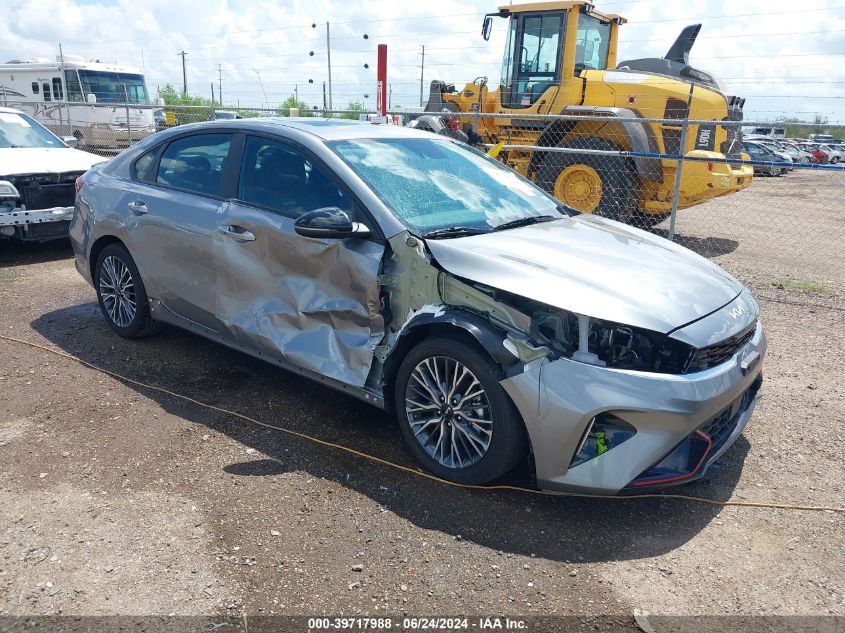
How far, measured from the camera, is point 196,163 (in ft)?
15.4

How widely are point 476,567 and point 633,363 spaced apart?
1.11m

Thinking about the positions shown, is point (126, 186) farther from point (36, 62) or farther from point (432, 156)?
point (36, 62)

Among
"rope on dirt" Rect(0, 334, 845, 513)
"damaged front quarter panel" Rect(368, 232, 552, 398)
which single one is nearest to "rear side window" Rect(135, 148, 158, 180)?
"rope on dirt" Rect(0, 334, 845, 513)

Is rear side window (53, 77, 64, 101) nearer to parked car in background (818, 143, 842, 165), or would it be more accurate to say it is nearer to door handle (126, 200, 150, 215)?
door handle (126, 200, 150, 215)

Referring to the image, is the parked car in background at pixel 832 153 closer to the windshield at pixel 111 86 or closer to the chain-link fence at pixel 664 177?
the chain-link fence at pixel 664 177

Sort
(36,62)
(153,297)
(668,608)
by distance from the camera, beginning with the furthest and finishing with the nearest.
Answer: (36,62)
(153,297)
(668,608)

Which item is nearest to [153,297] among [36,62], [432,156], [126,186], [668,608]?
[126,186]

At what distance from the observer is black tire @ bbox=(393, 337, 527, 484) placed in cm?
315

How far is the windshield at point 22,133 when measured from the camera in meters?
8.60

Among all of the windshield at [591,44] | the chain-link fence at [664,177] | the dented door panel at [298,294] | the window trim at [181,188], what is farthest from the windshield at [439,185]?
the windshield at [591,44]

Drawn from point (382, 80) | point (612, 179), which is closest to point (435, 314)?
point (612, 179)

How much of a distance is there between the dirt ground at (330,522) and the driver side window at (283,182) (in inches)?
49.6

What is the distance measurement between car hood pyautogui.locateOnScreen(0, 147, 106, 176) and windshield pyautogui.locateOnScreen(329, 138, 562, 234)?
5.35 metres

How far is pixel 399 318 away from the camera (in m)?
3.58
